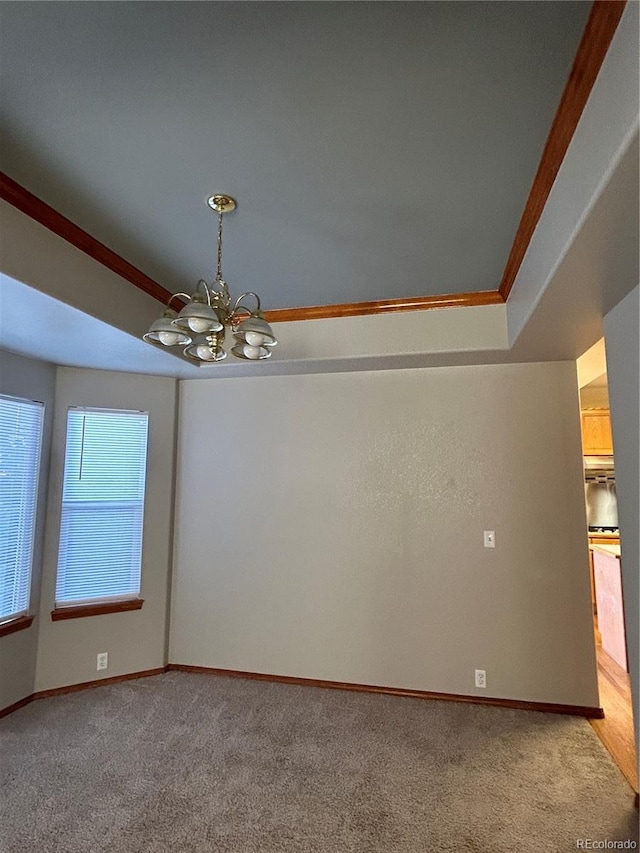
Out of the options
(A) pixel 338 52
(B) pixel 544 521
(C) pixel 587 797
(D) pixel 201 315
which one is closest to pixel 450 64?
(A) pixel 338 52

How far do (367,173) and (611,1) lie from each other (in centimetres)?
91

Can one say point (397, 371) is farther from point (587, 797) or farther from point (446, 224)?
point (587, 797)

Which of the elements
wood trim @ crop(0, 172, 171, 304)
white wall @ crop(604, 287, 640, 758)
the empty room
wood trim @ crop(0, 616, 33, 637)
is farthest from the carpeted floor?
wood trim @ crop(0, 172, 171, 304)

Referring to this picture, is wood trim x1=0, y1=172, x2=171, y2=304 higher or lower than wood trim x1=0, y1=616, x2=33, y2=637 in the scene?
higher

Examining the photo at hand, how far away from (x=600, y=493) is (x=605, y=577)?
5.67 feet

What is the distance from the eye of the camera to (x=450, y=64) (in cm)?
145

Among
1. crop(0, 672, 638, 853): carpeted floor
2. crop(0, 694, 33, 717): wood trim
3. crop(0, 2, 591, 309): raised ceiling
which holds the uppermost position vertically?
crop(0, 2, 591, 309): raised ceiling

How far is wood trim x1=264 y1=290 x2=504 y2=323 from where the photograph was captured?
10.4ft

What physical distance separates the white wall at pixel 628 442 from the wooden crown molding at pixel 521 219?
2.00 ft

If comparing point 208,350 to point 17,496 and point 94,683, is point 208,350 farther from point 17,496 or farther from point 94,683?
point 94,683

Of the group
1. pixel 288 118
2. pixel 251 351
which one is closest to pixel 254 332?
pixel 251 351

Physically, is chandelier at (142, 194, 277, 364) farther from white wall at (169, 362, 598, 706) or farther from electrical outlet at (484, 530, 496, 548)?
electrical outlet at (484, 530, 496, 548)

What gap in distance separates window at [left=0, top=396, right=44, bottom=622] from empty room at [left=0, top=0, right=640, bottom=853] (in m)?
0.03

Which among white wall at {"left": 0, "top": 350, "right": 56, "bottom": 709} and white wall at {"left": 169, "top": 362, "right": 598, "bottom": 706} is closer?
white wall at {"left": 0, "top": 350, "right": 56, "bottom": 709}
